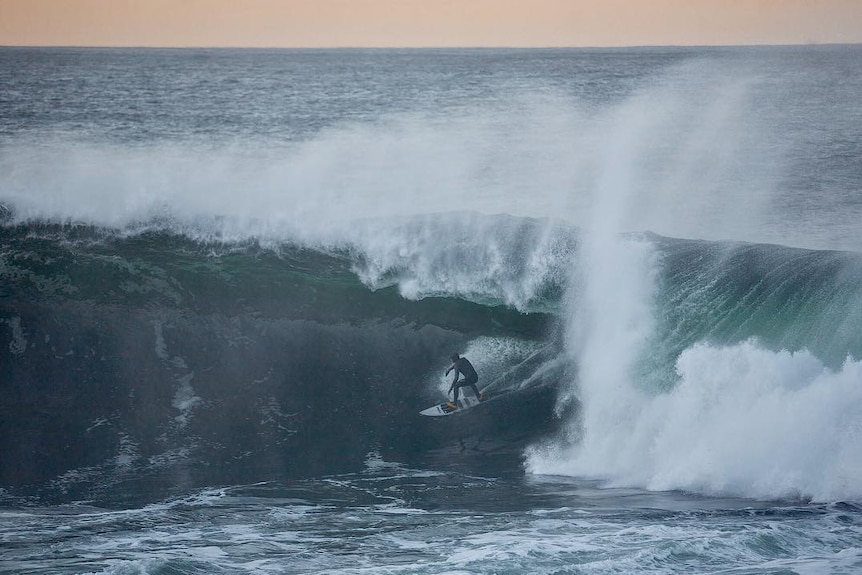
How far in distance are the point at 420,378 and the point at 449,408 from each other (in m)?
1.10

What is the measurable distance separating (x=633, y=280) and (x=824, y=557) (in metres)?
6.86

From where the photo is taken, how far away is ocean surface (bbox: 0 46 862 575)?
10.4 meters

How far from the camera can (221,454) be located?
13180 millimetres

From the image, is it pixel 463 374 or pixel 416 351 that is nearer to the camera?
pixel 463 374

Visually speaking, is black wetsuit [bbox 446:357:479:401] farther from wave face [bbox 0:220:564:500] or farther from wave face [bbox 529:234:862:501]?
wave face [bbox 529:234:862:501]

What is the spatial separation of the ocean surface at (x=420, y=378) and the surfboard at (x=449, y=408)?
0.59ft

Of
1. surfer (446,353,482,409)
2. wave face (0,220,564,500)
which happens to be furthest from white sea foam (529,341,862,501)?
wave face (0,220,564,500)

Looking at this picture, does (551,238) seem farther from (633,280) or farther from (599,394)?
(599,394)

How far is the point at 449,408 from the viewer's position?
14.3 m

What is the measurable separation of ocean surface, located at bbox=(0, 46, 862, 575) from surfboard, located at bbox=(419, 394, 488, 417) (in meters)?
0.18

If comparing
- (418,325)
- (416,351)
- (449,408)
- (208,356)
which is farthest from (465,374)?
(208,356)

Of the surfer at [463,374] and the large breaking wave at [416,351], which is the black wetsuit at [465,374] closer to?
the surfer at [463,374]

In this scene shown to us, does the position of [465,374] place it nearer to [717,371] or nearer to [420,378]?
[420,378]

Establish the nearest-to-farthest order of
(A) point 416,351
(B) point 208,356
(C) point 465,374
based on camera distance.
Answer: (C) point 465,374, (B) point 208,356, (A) point 416,351
